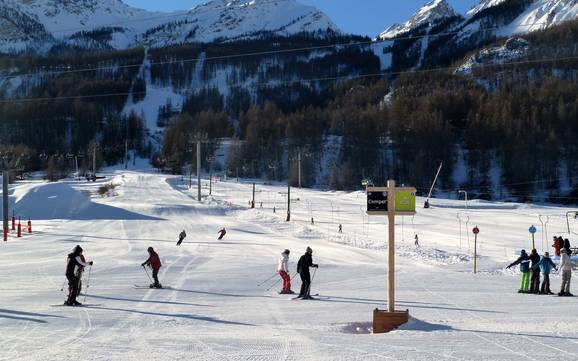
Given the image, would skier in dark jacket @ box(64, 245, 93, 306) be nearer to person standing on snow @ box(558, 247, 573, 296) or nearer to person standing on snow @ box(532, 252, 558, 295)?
person standing on snow @ box(532, 252, 558, 295)

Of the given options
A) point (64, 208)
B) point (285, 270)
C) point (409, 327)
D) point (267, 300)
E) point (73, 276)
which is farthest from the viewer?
point (64, 208)

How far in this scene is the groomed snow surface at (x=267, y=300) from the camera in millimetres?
9188

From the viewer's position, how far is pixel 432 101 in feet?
409

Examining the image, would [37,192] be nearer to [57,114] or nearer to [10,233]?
[10,233]

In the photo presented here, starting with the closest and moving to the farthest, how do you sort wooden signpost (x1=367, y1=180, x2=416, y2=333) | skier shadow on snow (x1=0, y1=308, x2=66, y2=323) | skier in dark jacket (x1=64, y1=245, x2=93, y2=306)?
wooden signpost (x1=367, y1=180, x2=416, y2=333), skier shadow on snow (x1=0, y1=308, x2=66, y2=323), skier in dark jacket (x1=64, y1=245, x2=93, y2=306)

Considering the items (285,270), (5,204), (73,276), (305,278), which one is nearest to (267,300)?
(305,278)

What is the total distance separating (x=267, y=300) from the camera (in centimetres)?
1514

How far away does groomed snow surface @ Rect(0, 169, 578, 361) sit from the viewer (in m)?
9.19

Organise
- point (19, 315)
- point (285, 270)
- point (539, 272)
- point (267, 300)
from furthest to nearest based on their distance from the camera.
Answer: point (285, 270), point (539, 272), point (267, 300), point (19, 315)

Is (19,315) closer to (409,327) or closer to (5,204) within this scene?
(409,327)

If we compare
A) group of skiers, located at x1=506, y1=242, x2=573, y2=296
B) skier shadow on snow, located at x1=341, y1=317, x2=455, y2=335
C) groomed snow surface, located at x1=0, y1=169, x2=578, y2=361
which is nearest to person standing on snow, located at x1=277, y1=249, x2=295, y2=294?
groomed snow surface, located at x1=0, y1=169, x2=578, y2=361

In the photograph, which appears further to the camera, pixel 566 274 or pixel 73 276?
pixel 566 274

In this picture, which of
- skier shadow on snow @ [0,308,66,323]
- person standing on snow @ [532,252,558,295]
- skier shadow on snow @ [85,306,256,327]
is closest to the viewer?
skier shadow on snow @ [85,306,256,327]

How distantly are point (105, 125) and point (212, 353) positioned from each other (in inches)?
6743
